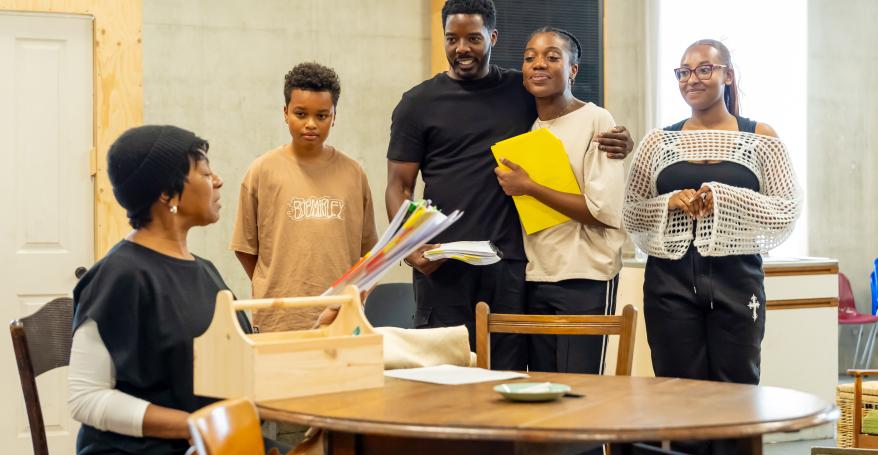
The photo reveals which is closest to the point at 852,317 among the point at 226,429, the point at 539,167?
the point at 539,167

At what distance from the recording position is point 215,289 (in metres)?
2.12

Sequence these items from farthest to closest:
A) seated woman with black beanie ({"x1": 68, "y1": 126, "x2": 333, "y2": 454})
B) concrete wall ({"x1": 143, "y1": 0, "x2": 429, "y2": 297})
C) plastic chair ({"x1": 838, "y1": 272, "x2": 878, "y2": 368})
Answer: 1. plastic chair ({"x1": 838, "y1": 272, "x2": 878, "y2": 368})
2. concrete wall ({"x1": 143, "y1": 0, "x2": 429, "y2": 297})
3. seated woman with black beanie ({"x1": 68, "y1": 126, "x2": 333, "y2": 454})

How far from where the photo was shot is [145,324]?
77.6 inches

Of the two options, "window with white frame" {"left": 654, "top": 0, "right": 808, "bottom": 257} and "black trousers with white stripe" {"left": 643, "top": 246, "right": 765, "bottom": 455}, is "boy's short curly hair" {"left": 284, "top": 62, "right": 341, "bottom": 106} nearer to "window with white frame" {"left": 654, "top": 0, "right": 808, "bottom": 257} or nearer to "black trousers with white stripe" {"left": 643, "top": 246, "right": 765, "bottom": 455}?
"black trousers with white stripe" {"left": 643, "top": 246, "right": 765, "bottom": 455}

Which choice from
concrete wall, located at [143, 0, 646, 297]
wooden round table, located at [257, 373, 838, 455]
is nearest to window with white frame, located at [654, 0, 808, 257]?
concrete wall, located at [143, 0, 646, 297]

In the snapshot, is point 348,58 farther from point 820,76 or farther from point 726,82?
point 820,76

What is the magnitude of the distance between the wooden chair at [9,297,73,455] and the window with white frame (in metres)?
4.61

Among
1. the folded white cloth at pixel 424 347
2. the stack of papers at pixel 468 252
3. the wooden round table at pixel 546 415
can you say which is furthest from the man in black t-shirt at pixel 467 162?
the wooden round table at pixel 546 415

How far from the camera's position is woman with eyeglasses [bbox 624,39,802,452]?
291cm

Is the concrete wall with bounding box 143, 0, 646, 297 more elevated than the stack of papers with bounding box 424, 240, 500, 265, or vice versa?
the concrete wall with bounding box 143, 0, 646, 297

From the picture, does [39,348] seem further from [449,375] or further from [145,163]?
[449,375]

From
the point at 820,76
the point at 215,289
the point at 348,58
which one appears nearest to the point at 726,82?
the point at 215,289

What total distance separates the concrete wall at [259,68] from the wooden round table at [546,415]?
371 cm

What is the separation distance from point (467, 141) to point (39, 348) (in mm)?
1352
